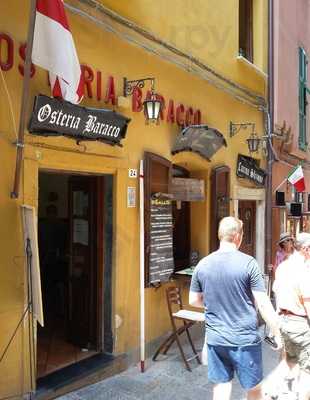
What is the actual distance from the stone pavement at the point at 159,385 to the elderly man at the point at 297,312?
1.67 feet

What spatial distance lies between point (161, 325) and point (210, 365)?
9.11 ft

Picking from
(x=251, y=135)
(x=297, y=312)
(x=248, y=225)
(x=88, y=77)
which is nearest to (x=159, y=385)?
(x=297, y=312)

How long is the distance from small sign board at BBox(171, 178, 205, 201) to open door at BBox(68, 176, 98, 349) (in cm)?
134

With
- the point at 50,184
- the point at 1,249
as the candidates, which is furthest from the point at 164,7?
the point at 1,249

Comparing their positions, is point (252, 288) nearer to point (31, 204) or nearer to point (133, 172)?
point (31, 204)

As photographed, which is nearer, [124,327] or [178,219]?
[124,327]

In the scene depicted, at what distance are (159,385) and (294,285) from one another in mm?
1884

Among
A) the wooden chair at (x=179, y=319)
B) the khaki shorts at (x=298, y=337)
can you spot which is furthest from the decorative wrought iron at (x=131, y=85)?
the khaki shorts at (x=298, y=337)

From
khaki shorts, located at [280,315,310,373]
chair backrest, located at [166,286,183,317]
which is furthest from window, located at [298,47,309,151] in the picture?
khaki shorts, located at [280,315,310,373]

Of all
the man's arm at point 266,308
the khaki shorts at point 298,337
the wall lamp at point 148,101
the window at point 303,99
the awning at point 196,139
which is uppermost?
the window at point 303,99

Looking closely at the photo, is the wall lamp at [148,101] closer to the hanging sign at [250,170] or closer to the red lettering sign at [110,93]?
the red lettering sign at [110,93]

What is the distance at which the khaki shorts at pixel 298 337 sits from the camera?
4633mm

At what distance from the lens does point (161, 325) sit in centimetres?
665

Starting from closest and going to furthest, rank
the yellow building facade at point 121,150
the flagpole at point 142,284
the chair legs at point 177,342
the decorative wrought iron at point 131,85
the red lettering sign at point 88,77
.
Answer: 1. the yellow building facade at point 121,150
2. the red lettering sign at point 88,77
3. the flagpole at point 142,284
4. the decorative wrought iron at point 131,85
5. the chair legs at point 177,342
